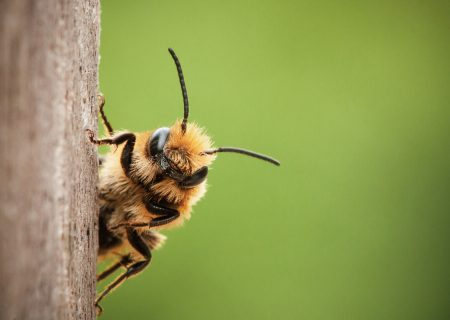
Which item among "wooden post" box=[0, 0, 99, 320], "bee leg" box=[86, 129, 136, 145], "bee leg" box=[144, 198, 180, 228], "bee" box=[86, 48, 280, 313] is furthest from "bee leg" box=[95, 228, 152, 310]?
"wooden post" box=[0, 0, 99, 320]

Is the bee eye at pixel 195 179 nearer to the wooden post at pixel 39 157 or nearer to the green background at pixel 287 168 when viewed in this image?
the wooden post at pixel 39 157

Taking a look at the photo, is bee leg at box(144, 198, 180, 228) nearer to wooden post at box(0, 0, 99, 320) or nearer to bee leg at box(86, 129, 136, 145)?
bee leg at box(86, 129, 136, 145)

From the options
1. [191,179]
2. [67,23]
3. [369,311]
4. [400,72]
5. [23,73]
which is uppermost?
[400,72]

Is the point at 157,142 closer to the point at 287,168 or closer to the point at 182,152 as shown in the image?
the point at 182,152

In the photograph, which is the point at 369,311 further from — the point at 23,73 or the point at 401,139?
the point at 23,73

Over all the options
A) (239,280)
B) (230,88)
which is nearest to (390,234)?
(239,280)

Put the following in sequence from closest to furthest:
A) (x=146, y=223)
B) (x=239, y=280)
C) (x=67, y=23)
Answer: (x=67, y=23), (x=146, y=223), (x=239, y=280)

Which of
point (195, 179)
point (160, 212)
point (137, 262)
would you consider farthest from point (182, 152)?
point (137, 262)
